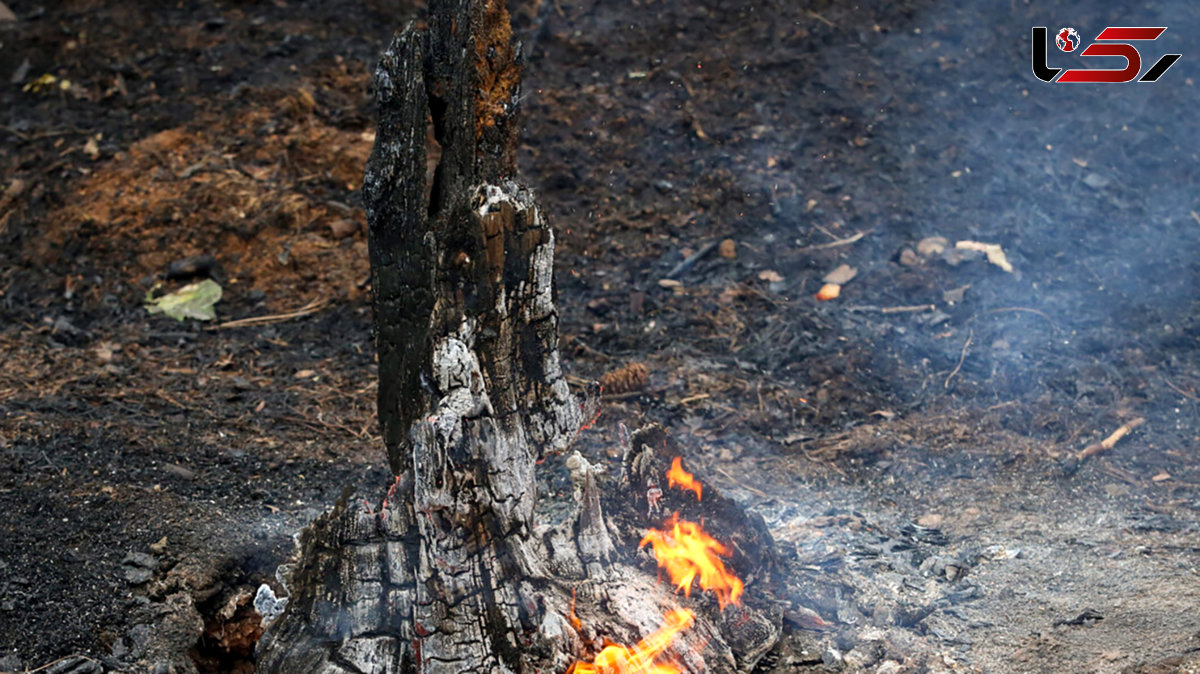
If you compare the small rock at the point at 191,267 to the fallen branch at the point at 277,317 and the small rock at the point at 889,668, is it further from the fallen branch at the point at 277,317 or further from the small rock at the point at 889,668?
the small rock at the point at 889,668

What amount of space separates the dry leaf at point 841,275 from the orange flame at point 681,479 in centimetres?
385

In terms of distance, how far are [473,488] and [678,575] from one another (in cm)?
122

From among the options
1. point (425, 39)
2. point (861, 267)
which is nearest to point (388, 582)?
point (425, 39)

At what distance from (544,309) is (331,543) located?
1359 mm

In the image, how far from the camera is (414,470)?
13.7ft

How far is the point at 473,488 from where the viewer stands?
4207 mm

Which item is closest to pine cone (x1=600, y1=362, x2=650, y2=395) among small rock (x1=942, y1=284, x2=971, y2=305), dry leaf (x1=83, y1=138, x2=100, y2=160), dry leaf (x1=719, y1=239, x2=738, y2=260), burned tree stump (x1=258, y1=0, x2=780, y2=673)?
dry leaf (x1=719, y1=239, x2=738, y2=260)

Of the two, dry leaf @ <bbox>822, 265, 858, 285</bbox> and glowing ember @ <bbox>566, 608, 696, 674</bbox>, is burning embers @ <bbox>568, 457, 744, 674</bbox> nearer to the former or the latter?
glowing ember @ <bbox>566, 608, 696, 674</bbox>

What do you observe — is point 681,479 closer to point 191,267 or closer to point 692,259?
point 692,259

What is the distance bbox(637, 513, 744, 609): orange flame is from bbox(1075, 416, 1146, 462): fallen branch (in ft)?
9.90

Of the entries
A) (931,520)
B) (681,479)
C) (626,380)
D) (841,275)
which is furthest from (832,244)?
(681,479)

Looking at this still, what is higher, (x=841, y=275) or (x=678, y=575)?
(x=841, y=275)

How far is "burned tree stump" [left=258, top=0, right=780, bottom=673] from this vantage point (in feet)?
13.7

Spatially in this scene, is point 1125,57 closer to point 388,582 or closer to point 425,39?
point 425,39
